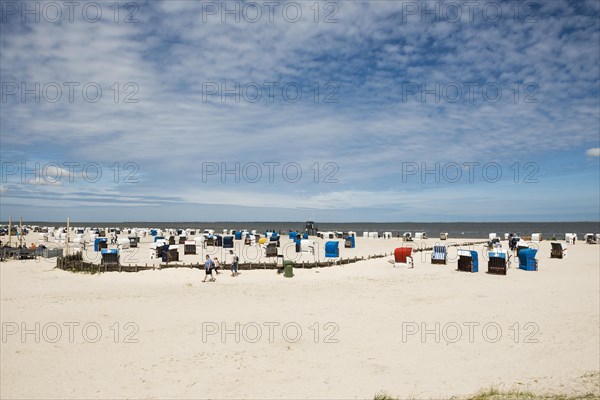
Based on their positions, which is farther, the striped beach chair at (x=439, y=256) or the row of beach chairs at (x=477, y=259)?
the striped beach chair at (x=439, y=256)

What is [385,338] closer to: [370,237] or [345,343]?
[345,343]

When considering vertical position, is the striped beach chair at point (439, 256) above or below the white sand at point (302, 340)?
above

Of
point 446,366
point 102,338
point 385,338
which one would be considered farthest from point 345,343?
point 102,338

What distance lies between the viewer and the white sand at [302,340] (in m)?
10.5

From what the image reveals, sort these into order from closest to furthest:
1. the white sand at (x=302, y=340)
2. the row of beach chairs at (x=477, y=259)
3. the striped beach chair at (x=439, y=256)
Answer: the white sand at (x=302, y=340) → the row of beach chairs at (x=477, y=259) → the striped beach chair at (x=439, y=256)

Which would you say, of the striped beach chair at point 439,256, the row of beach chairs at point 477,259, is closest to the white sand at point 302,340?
the row of beach chairs at point 477,259

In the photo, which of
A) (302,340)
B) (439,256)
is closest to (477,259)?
(439,256)

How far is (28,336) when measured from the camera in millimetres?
14508

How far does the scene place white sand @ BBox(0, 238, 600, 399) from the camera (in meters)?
10.5

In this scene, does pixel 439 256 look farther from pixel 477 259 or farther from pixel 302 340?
pixel 302 340

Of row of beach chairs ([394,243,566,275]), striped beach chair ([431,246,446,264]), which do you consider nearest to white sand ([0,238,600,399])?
row of beach chairs ([394,243,566,275])

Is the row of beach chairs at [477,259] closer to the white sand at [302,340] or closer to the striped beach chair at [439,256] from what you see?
the striped beach chair at [439,256]

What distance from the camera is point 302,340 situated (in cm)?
1385

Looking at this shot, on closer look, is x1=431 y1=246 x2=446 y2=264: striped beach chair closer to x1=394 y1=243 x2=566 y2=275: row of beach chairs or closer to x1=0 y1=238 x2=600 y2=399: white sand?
x1=394 y1=243 x2=566 y2=275: row of beach chairs
